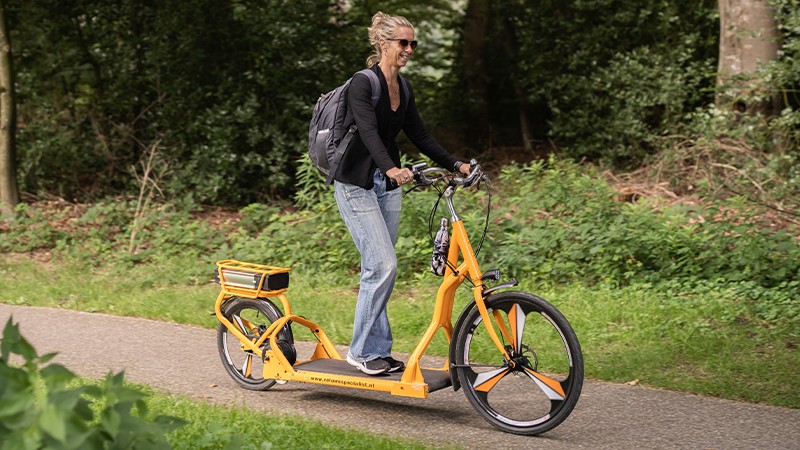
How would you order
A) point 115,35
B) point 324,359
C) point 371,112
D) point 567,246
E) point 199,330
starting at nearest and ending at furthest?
point 371,112 < point 324,359 < point 199,330 < point 567,246 < point 115,35

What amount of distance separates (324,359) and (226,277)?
82cm

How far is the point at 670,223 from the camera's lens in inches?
377

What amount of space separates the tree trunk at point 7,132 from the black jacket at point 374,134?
25.9ft

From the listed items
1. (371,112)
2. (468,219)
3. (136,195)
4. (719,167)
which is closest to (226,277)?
(371,112)

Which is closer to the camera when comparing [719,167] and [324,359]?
[324,359]

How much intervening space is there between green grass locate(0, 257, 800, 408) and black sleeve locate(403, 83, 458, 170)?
1707 mm

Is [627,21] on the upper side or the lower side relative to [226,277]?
upper

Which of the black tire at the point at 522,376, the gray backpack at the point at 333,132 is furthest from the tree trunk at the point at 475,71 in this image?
the black tire at the point at 522,376

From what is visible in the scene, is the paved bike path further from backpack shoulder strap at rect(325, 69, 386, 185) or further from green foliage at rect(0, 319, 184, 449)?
green foliage at rect(0, 319, 184, 449)

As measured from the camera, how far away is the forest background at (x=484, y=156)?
836 centimetres

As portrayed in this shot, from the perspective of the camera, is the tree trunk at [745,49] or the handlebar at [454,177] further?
the tree trunk at [745,49]

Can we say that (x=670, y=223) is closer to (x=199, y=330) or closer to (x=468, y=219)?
(x=468, y=219)

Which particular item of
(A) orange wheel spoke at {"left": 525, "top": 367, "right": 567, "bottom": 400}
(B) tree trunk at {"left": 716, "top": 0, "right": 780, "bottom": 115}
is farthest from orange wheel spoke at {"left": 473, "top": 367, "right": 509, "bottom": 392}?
(B) tree trunk at {"left": 716, "top": 0, "right": 780, "bottom": 115}

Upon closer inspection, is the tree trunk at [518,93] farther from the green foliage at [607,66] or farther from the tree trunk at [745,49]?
the tree trunk at [745,49]
